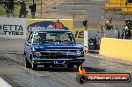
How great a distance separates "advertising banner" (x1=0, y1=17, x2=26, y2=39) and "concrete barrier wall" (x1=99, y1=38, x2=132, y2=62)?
12678 millimetres

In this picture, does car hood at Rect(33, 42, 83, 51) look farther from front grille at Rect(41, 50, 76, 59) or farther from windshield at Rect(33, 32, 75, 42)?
windshield at Rect(33, 32, 75, 42)

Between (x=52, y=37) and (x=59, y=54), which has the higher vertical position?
(x=52, y=37)

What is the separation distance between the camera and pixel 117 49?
24406 mm

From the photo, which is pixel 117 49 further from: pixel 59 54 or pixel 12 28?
pixel 12 28

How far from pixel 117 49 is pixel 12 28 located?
1605 cm

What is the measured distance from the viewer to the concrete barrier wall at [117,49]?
22969 mm

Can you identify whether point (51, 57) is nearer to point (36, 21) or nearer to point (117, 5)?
point (36, 21)

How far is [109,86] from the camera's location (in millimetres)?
12539

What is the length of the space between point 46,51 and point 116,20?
30781 millimetres

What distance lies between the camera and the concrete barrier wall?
23.0m

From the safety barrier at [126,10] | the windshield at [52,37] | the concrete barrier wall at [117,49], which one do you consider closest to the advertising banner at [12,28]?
the concrete barrier wall at [117,49]

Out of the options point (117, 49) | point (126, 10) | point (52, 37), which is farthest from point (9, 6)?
point (52, 37)

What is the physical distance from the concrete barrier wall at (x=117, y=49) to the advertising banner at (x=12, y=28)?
12.7m

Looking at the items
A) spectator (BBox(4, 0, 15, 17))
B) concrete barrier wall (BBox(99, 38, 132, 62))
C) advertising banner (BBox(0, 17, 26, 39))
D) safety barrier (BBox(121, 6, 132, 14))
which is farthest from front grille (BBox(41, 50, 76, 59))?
safety barrier (BBox(121, 6, 132, 14))
